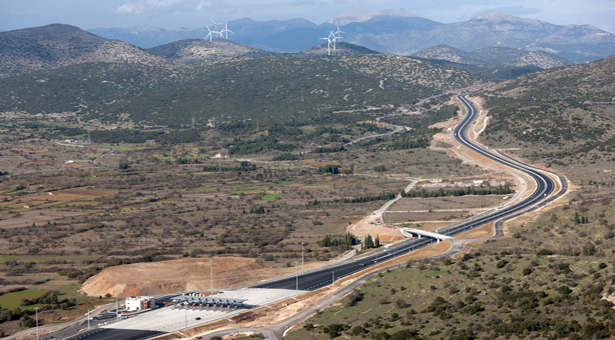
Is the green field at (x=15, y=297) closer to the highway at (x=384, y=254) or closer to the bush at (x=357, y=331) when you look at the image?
the highway at (x=384, y=254)

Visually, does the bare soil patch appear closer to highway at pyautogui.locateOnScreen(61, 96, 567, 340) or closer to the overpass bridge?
highway at pyautogui.locateOnScreen(61, 96, 567, 340)

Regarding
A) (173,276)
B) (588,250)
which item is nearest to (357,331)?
(588,250)

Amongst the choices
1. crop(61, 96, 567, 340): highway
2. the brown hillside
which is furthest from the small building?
crop(61, 96, 567, 340): highway

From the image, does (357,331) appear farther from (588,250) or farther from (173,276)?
(173,276)

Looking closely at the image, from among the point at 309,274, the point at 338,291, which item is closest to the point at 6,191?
the point at 309,274

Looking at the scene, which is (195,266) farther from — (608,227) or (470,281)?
(608,227)
